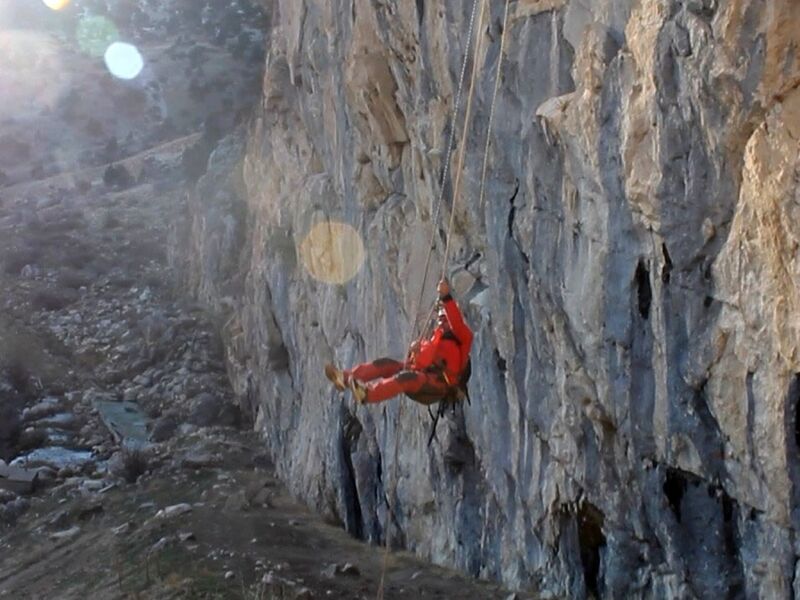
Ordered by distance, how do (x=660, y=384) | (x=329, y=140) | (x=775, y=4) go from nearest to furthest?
(x=775, y=4)
(x=660, y=384)
(x=329, y=140)

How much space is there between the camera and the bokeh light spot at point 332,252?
14.2 metres

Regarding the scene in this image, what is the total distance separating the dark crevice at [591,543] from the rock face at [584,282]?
3 centimetres

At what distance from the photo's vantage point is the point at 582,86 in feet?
25.1

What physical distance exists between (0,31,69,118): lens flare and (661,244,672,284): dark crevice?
1999 inches

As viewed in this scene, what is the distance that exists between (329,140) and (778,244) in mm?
10384

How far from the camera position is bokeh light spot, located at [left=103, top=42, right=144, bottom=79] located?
191ft

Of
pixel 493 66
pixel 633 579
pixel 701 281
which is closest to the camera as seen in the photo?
pixel 701 281

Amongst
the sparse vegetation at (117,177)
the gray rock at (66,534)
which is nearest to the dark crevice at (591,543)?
the gray rock at (66,534)

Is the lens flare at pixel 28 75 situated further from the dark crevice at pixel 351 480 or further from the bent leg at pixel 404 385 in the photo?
the bent leg at pixel 404 385

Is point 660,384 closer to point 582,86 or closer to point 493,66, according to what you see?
point 582,86

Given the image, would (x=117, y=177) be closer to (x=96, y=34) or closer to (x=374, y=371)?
(x=96, y=34)

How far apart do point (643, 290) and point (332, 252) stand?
8486 mm

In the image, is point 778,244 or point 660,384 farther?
point 660,384

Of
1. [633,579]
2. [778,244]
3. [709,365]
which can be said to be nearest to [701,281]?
[709,365]
